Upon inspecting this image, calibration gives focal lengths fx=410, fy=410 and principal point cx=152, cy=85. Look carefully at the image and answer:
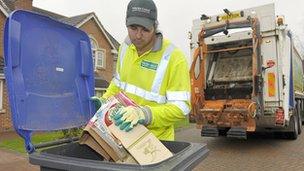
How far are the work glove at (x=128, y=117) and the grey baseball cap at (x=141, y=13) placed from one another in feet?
1.82

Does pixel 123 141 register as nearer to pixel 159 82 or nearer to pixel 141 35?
pixel 159 82

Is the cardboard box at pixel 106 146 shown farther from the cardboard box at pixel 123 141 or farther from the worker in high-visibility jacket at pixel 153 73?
the worker in high-visibility jacket at pixel 153 73

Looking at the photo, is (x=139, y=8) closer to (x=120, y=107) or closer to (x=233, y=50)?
(x=120, y=107)

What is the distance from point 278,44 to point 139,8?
7.20m

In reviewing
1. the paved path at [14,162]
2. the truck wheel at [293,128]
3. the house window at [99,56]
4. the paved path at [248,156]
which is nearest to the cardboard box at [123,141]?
the paved path at [248,156]

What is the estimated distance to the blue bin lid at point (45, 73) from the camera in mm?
2273

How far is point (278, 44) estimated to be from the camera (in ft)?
29.8

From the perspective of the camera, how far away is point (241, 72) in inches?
383

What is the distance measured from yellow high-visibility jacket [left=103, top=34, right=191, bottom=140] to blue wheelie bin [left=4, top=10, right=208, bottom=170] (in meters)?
0.22

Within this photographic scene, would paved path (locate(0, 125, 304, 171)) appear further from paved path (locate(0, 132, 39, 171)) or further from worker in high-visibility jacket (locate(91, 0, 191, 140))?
worker in high-visibility jacket (locate(91, 0, 191, 140))

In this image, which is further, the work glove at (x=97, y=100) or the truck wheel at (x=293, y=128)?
the truck wheel at (x=293, y=128)

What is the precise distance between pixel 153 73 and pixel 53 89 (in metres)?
0.65

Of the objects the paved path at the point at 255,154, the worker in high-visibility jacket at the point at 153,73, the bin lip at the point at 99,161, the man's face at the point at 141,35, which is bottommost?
the paved path at the point at 255,154

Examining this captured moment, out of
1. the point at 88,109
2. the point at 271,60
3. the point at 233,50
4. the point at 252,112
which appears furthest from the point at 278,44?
the point at 88,109
